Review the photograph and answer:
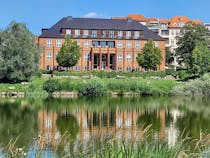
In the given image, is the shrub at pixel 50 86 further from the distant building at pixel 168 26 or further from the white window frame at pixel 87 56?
the distant building at pixel 168 26

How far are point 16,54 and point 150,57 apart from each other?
27.9 meters

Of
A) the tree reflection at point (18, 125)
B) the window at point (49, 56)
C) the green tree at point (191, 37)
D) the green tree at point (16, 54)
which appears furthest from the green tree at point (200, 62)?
the tree reflection at point (18, 125)

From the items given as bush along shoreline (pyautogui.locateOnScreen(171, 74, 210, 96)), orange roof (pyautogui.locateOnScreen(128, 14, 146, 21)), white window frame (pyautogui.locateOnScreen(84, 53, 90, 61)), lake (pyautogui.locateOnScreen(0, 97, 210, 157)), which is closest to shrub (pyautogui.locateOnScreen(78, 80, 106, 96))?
bush along shoreline (pyautogui.locateOnScreen(171, 74, 210, 96))

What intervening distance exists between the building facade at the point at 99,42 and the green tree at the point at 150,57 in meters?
7.14

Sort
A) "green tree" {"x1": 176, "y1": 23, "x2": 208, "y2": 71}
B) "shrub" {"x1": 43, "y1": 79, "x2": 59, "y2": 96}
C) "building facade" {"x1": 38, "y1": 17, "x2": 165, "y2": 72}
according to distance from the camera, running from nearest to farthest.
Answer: "shrub" {"x1": 43, "y1": 79, "x2": 59, "y2": 96} < "building facade" {"x1": 38, "y1": 17, "x2": 165, "y2": 72} < "green tree" {"x1": 176, "y1": 23, "x2": 208, "y2": 71}

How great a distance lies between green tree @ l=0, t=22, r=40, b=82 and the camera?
213 feet

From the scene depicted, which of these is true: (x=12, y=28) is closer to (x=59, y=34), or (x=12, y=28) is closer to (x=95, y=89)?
(x=95, y=89)

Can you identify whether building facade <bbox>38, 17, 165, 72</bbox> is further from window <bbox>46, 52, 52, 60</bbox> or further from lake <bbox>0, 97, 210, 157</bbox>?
lake <bbox>0, 97, 210, 157</bbox>

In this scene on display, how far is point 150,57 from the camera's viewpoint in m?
84.1

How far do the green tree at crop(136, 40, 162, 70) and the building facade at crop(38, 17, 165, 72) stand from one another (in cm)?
714

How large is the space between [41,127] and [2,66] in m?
38.2

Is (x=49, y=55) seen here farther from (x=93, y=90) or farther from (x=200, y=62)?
(x=200, y=62)

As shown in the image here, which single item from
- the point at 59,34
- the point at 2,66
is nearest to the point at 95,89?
the point at 2,66

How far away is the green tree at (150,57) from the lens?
3299 inches
